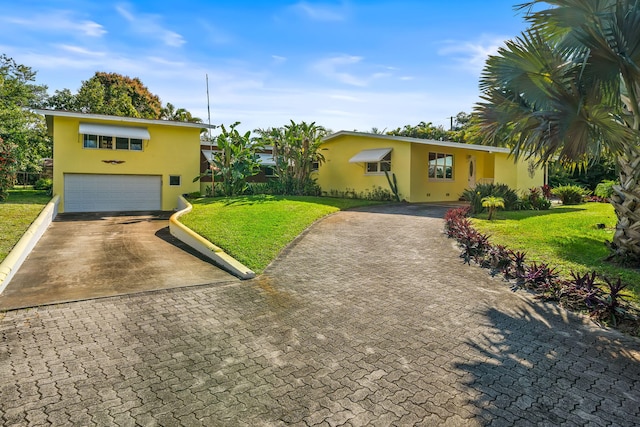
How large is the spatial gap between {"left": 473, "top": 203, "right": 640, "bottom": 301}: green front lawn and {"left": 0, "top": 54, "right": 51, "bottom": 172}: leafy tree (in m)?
23.0

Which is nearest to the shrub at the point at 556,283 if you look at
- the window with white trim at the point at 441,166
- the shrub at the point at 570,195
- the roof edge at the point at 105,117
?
the window with white trim at the point at 441,166

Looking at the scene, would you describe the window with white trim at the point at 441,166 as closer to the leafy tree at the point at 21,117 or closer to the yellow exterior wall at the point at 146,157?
the yellow exterior wall at the point at 146,157

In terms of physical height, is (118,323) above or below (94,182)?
below

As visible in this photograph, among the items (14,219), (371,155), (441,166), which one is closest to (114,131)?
(14,219)

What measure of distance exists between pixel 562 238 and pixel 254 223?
834 cm

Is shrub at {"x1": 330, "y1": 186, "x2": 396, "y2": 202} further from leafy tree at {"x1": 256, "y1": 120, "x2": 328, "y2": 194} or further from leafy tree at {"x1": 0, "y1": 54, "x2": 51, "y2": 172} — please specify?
leafy tree at {"x1": 0, "y1": 54, "x2": 51, "y2": 172}

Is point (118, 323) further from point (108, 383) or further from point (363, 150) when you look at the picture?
point (363, 150)

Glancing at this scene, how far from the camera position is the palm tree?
5.66 metres

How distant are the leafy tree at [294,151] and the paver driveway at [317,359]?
14541 mm

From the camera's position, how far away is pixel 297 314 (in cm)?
542

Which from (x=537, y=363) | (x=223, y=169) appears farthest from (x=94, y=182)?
(x=537, y=363)

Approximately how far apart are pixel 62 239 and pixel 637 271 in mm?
13777

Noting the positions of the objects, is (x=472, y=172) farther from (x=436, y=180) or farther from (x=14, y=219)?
(x=14, y=219)

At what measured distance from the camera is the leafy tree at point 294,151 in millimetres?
20562
